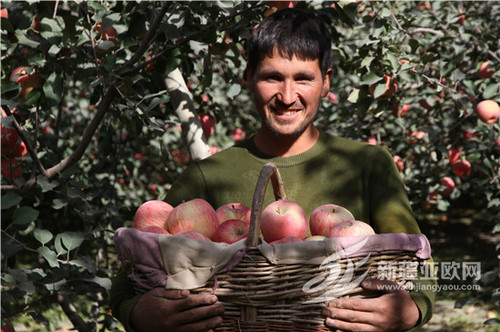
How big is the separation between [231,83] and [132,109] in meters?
0.61

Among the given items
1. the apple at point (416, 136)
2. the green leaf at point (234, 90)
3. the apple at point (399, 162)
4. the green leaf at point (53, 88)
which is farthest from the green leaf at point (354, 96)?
the green leaf at point (53, 88)

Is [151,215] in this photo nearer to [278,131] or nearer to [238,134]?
[278,131]

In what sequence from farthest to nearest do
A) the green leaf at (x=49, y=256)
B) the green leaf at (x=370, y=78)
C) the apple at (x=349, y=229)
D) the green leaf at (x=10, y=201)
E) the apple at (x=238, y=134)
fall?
the apple at (x=238, y=134), the green leaf at (x=370, y=78), the green leaf at (x=49, y=256), the green leaf at (x=10, y=201), the apple at (x=349, y=229)

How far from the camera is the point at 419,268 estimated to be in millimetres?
1526

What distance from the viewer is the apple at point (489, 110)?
2.97 metres

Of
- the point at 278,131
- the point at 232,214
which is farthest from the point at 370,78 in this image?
the point at 232,214

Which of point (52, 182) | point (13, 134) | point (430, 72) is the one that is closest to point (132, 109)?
point (52, 182)

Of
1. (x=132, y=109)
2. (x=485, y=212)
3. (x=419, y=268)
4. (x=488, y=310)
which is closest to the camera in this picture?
(x=419, y=268)

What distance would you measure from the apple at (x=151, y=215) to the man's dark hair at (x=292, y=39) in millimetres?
499

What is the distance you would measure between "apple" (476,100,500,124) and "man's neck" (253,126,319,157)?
143 centimetres

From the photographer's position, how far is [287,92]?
1699mm

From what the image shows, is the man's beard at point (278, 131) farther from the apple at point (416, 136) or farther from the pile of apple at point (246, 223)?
the apple at point (416, 136)

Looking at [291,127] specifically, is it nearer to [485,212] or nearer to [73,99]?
[73,99]

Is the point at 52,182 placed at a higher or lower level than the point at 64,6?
lower
